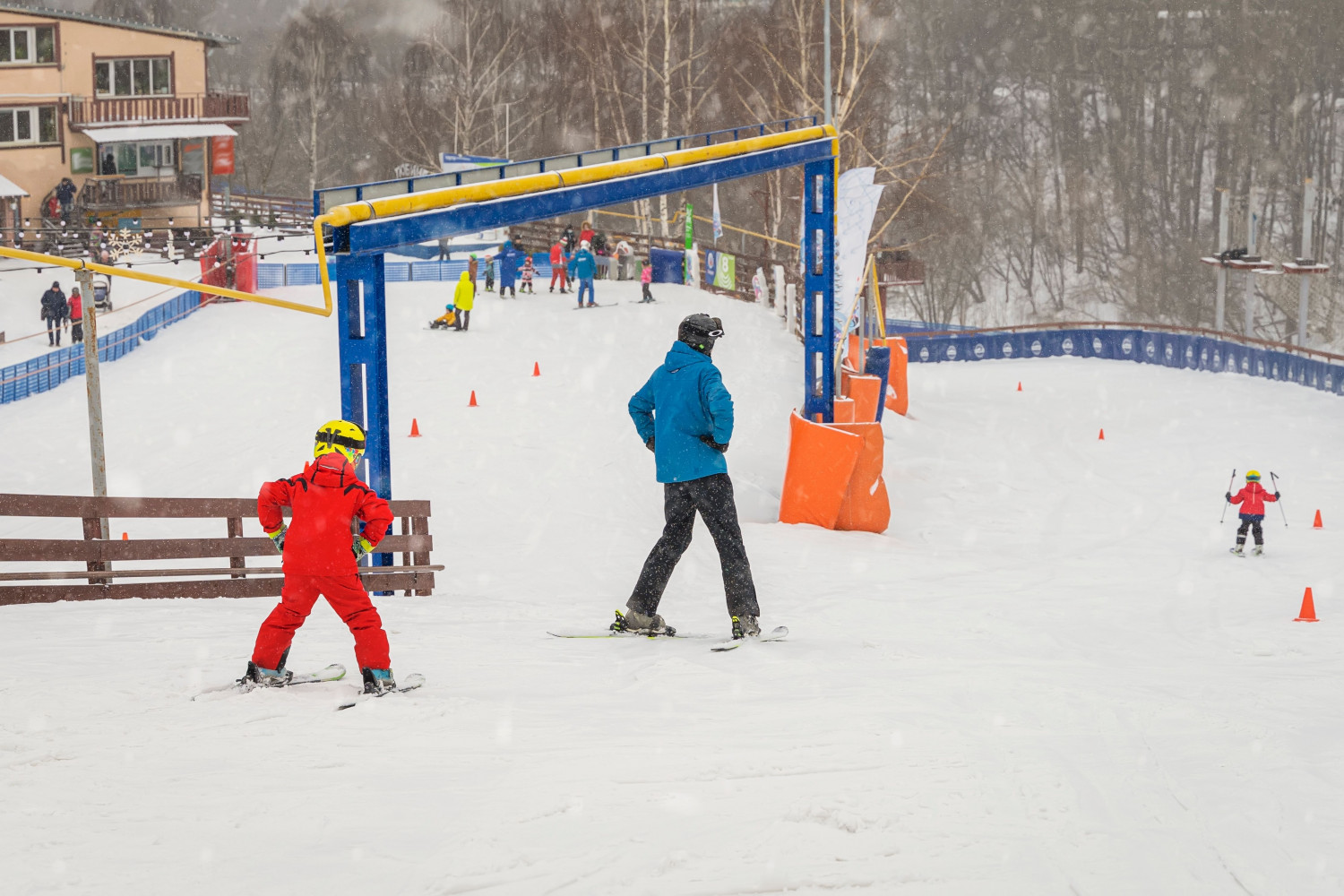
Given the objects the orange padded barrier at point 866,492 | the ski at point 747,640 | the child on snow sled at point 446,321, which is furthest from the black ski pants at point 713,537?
the child on snow sled at point 446,321

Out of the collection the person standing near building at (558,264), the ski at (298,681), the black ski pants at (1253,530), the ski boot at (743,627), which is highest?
the person standing near building at (558,264)

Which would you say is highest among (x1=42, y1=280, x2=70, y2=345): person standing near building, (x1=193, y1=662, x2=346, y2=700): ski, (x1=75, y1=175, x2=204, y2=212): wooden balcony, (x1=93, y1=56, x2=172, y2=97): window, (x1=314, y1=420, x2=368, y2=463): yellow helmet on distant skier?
(x1=93, y1=56, x2=172, y2=97): window

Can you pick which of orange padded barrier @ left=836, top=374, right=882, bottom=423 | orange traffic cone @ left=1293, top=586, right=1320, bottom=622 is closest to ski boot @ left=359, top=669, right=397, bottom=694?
orange traffic cone @ left=1293, top=586, right=1320, bottom=622

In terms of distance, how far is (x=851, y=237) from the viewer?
Result: 16703 millimetres

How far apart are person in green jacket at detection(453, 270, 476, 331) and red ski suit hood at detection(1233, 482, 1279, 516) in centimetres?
1646

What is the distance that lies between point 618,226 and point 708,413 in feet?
190

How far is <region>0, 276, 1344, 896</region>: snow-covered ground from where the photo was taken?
4477mm

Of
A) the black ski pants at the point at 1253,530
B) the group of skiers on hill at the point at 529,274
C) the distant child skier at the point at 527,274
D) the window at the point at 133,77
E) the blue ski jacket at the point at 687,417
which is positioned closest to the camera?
the blue ski jacket at the point at 687,417

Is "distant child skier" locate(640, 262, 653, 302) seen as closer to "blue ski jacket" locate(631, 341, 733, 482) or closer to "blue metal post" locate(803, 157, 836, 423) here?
"blue metal post" locate(803, 157, 836, 423)

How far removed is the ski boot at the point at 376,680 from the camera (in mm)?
6309

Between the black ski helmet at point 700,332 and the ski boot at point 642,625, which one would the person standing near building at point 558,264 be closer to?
the ski boot at point 642,625

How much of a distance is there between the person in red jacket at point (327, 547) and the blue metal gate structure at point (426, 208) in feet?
10.9

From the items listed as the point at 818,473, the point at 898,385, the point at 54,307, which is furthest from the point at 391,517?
the point at 54,307

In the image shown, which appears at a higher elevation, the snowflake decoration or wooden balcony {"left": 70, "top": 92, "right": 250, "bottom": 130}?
wooden balcony {"left": 70, "top": 92, "right": 250, "bottom": 130}
